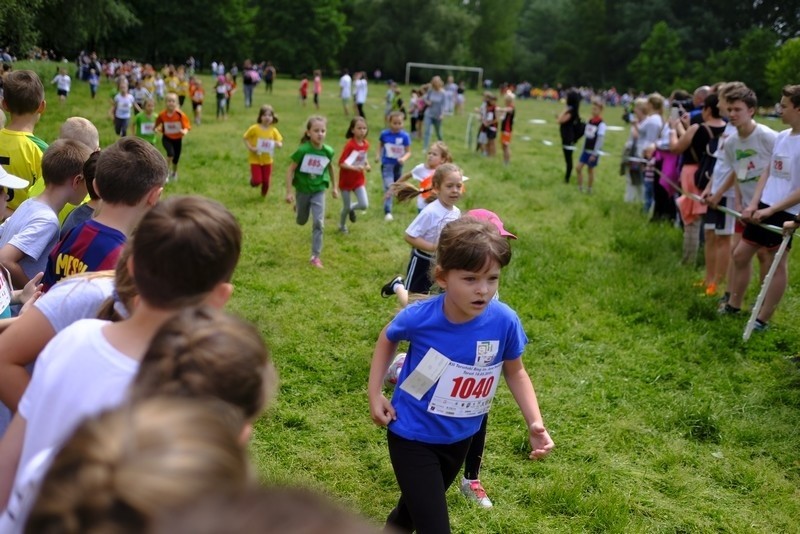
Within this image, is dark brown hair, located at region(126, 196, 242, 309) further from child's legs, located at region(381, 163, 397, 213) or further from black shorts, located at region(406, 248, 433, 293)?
child's legs, located at region(381, 163, 397, 213)

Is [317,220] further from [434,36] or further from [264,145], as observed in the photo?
[434,36]

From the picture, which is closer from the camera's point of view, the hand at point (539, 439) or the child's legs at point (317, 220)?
the hand at point (539, 439)

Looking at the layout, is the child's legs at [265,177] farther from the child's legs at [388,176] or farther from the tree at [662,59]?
the tree at [662,59]

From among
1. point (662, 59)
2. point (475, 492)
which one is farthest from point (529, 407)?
point (662, 59)

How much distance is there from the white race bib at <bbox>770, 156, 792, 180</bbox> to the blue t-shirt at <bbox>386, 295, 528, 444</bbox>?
4231 mm

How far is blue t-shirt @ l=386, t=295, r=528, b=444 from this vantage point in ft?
9.68

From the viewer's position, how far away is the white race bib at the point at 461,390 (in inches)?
116

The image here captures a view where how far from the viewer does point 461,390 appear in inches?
116

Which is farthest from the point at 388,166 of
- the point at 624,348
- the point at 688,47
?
the point at 688,47

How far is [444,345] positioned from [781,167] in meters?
4.58

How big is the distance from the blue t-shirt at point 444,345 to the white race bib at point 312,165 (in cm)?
552

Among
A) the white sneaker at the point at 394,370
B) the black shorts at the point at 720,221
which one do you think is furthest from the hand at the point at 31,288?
the black shorts at the point at 720,221

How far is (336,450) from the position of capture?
4535 millimetres

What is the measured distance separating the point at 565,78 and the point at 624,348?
79070 mm
